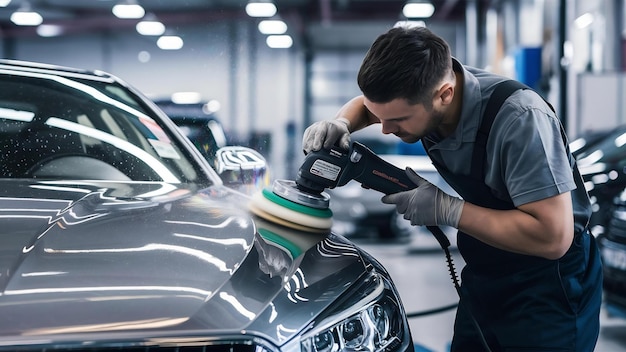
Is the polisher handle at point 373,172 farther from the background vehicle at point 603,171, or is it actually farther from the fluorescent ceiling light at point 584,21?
the fluorescent ceiling light at point 584,21

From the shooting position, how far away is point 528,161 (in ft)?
4.73

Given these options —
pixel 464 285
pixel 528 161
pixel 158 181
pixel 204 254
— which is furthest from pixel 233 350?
pixel 158 181

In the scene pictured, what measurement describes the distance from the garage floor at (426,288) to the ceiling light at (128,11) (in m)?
6.44

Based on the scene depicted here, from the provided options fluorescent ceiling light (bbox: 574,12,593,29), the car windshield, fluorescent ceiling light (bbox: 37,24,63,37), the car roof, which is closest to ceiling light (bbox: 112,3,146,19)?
fluorescent ceiling light (bbox: 37,24,63,37)

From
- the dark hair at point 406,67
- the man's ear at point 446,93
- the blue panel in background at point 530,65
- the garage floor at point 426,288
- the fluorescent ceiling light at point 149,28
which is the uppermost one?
the dark hair at point 406,67

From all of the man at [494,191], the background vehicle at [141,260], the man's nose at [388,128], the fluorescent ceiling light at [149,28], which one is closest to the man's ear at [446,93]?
the man at [494,191]

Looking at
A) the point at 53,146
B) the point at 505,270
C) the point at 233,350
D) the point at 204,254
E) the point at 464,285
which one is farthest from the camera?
the point at 53,146

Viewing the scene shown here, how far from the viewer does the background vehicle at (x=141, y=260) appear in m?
1.14

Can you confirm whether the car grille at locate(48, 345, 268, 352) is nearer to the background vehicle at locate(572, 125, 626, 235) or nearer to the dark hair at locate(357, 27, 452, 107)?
the dark hair at locate(357, 27, 452, 107)

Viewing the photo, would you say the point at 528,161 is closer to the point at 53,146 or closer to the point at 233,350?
the point at 233,350

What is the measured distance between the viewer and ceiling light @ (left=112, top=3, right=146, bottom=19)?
11205 mm

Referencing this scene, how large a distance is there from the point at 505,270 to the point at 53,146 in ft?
4.44

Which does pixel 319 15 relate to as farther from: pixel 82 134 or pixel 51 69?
pixel 82 134

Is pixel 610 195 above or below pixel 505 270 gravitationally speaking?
below
